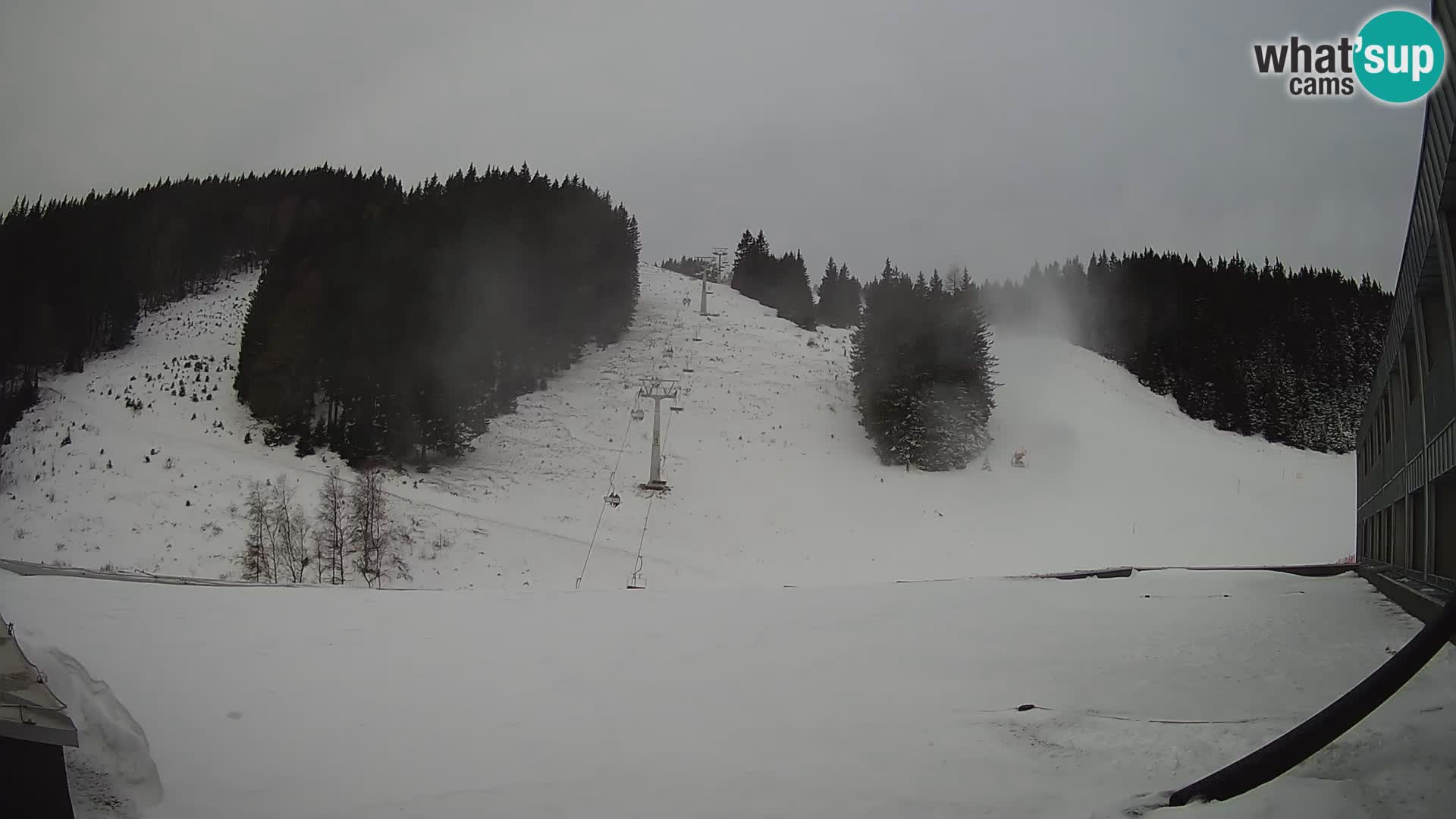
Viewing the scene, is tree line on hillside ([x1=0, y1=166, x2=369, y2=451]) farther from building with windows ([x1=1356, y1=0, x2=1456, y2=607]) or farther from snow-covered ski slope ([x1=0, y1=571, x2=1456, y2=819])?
building with windows ([x1=1356, y1=0, x2=1456, y2=607])

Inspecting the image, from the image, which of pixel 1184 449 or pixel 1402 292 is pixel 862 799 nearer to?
pixel 1402 292

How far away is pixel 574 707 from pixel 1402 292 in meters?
9.51

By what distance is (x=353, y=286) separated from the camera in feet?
118

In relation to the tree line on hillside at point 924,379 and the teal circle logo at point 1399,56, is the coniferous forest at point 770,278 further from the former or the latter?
the teal circle logo at point 1399,56

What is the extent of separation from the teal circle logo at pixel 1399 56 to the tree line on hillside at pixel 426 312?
100.0 feet

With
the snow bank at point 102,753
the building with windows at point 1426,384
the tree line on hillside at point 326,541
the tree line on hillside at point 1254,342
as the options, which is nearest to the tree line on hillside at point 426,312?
the tree line on hillside at point 326,541

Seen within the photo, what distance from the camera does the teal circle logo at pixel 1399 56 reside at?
223 inches

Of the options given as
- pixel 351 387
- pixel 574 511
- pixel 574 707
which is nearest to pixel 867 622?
pixel 574 707

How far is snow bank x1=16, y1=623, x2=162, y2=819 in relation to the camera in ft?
12.2

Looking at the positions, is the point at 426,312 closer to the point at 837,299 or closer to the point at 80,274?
the point at 80,274

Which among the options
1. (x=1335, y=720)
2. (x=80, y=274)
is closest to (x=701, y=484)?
(x=80, y=274)

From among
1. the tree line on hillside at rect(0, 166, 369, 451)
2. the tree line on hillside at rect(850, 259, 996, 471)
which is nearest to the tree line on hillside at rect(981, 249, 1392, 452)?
the tree line on hillside at rect(850, 259, 996, 471)

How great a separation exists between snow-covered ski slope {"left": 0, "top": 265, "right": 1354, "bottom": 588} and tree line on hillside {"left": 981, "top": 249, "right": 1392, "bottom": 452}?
8.25ft

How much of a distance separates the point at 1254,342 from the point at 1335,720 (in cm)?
5384
